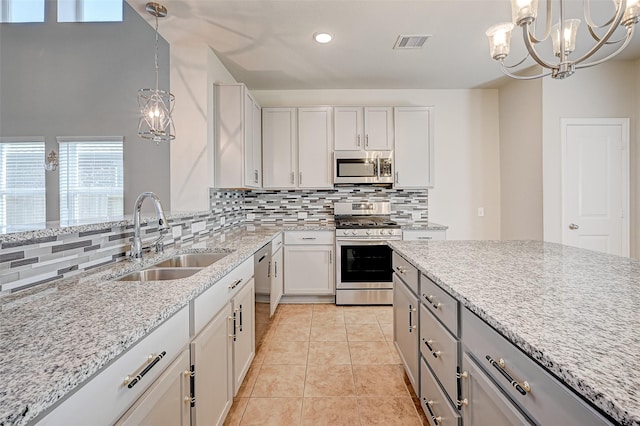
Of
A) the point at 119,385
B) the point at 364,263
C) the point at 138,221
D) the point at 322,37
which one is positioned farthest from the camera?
A: the point at 364,263

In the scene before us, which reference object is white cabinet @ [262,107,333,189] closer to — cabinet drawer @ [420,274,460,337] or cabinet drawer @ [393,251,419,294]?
cabinet drawer @ [393,251,419,294]

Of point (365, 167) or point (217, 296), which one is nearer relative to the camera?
point (217, 296)

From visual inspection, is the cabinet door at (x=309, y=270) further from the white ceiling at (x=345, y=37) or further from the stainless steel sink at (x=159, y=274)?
the white ceiling at (x=345, y=37)

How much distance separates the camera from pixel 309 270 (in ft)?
11.2

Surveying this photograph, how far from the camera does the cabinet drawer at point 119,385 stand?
597mm

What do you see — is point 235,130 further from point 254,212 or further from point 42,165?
point 42,165

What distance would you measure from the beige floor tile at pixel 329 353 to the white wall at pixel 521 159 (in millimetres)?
2528

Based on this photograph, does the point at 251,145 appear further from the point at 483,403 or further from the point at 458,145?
the point at 483,403

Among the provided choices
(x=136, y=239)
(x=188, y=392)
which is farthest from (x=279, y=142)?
(x=188, y=392)

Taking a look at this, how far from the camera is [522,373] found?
29.4 inches

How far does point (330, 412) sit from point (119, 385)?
1.34 m

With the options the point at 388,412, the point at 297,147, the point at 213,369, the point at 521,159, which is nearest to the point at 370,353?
the point at 388,412

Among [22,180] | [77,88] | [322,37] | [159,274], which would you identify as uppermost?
[77,88]

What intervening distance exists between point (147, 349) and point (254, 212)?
317cm
